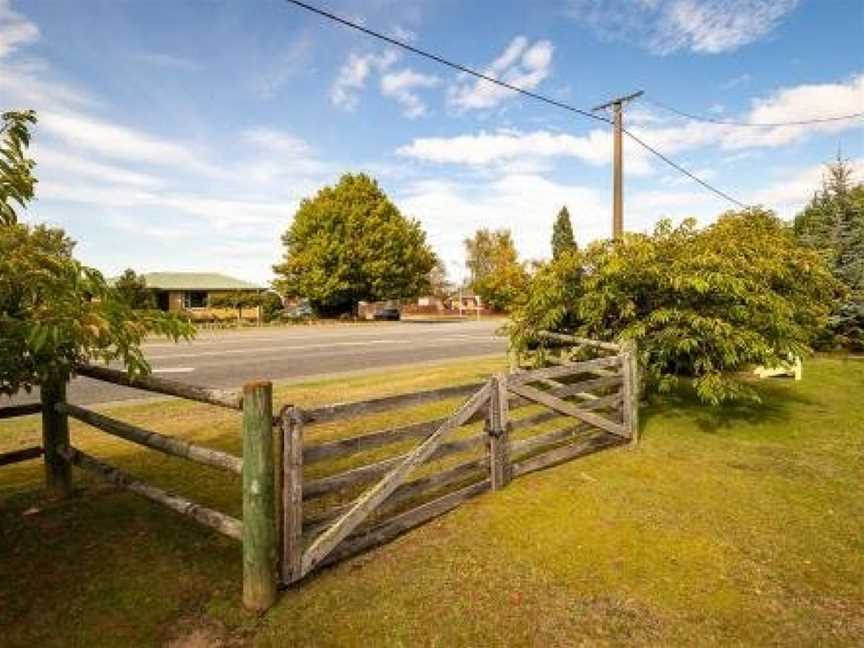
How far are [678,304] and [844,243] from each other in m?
17.3

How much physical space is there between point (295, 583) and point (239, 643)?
0.64 m

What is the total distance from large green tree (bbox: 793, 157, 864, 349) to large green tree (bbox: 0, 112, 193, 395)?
21.5 meters

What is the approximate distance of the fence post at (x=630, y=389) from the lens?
784 cm

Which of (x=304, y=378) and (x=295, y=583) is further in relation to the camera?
(x=304, y=378)

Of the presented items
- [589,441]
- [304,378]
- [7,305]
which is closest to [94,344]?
[7,305]

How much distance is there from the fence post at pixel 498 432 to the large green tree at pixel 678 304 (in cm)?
329

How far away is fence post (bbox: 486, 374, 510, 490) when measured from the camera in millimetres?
5867

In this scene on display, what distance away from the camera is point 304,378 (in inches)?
527

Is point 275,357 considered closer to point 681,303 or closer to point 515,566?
point 681,303

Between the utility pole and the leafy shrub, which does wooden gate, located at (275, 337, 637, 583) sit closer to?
the leafy shrub

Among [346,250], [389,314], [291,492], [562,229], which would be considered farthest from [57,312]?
[562,229]

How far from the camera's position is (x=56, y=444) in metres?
5.59

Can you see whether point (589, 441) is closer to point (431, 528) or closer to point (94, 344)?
point (431, 528)

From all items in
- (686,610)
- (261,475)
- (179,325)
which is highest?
(179,325)
